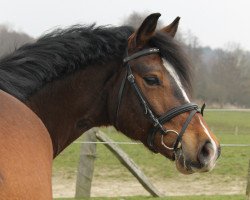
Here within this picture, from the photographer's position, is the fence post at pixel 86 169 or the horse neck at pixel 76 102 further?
the fence post at pixel 86 169

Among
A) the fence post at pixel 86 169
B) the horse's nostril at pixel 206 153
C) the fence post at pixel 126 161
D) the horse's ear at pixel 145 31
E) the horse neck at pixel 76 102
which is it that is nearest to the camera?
the horse's nostril at pixel 206 153

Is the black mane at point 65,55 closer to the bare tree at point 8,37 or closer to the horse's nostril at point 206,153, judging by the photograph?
the horse's nostril at point 206,153

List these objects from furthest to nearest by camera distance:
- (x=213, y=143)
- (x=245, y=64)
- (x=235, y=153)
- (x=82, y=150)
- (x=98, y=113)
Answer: (x=245, y=64), (x=235, y=153), (x=82, y=150), (x=98, y=113), (x=213, y=143)

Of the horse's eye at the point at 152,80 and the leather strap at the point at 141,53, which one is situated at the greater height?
the leather strap at the point at 141,53

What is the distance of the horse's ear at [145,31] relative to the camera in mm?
3057

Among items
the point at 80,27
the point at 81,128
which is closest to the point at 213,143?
the point at 81,128

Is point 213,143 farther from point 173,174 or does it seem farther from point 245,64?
point 245,64

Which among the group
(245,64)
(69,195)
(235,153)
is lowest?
(245,64)

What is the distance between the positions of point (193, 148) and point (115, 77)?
0.79 metres

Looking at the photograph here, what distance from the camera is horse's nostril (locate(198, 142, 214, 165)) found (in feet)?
9.09

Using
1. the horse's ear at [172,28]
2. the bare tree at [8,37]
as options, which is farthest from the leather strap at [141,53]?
the bare tree at [8,37]

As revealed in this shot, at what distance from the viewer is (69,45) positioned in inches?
123

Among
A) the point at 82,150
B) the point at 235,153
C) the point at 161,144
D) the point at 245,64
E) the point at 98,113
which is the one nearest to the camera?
the point at 161,144

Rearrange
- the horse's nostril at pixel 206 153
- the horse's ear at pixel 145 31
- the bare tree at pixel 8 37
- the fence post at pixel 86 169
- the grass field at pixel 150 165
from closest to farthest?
the horse's nostril at pixel 206 153, the horse's ear at pixel 145 31, the bare tree at pixel 8 37, the fence post at pixel 86 169, the grass field at pixel 150 165
